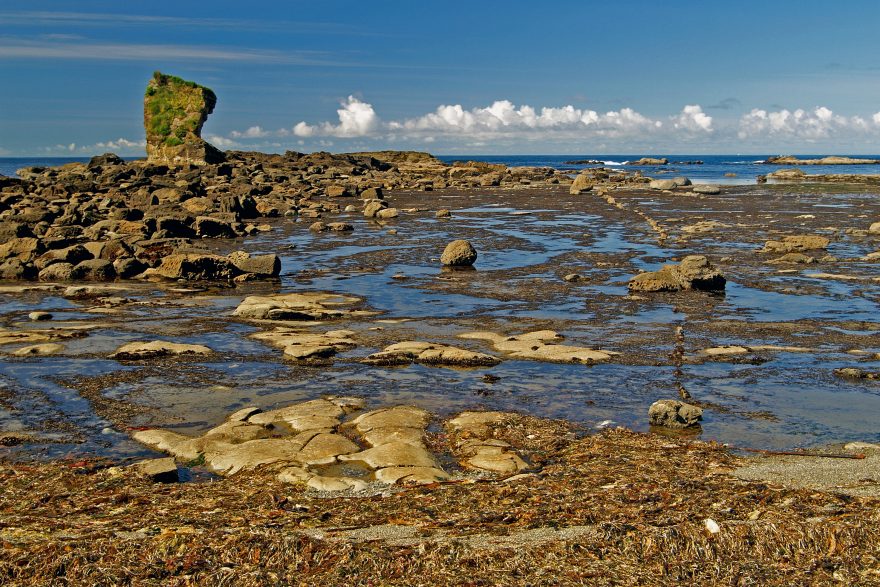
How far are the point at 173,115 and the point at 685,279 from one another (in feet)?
241

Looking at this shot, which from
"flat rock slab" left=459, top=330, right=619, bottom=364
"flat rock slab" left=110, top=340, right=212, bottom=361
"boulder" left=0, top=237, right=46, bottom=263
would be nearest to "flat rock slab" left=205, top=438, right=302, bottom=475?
"flat rock slab" left=110, top=340, right=212, bottom=361

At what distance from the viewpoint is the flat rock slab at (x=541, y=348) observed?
13.4 meters

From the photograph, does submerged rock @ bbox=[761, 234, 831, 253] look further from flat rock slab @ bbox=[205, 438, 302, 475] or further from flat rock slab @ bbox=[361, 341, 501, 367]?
flat rock slab @ bbox=[205, 438, 302, 475]

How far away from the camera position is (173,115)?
3268 inches

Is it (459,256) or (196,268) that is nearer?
(196,268)

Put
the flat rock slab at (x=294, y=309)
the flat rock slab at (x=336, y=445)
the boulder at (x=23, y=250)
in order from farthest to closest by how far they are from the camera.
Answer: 1. the boulder at (x=23, y=250)
2. the flat rock slab at (x=294, y=309)
3. the flat rock slab at (x=336, y=445)

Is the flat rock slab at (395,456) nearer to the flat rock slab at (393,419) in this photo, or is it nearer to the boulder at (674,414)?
the flat rock slab at (393,419)

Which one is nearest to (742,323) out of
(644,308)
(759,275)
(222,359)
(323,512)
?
(644,308)

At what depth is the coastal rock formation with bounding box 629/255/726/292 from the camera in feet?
66.0

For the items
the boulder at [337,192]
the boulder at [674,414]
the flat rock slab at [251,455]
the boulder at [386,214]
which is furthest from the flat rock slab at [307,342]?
the boulder at [337,192]

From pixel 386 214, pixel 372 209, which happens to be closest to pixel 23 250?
pixel 386 214

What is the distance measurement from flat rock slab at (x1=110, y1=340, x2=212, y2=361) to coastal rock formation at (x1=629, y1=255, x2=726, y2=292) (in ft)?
36.5

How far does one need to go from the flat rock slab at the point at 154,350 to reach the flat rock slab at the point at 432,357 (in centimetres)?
310

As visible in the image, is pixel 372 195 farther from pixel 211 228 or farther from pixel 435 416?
pixel 435 416
